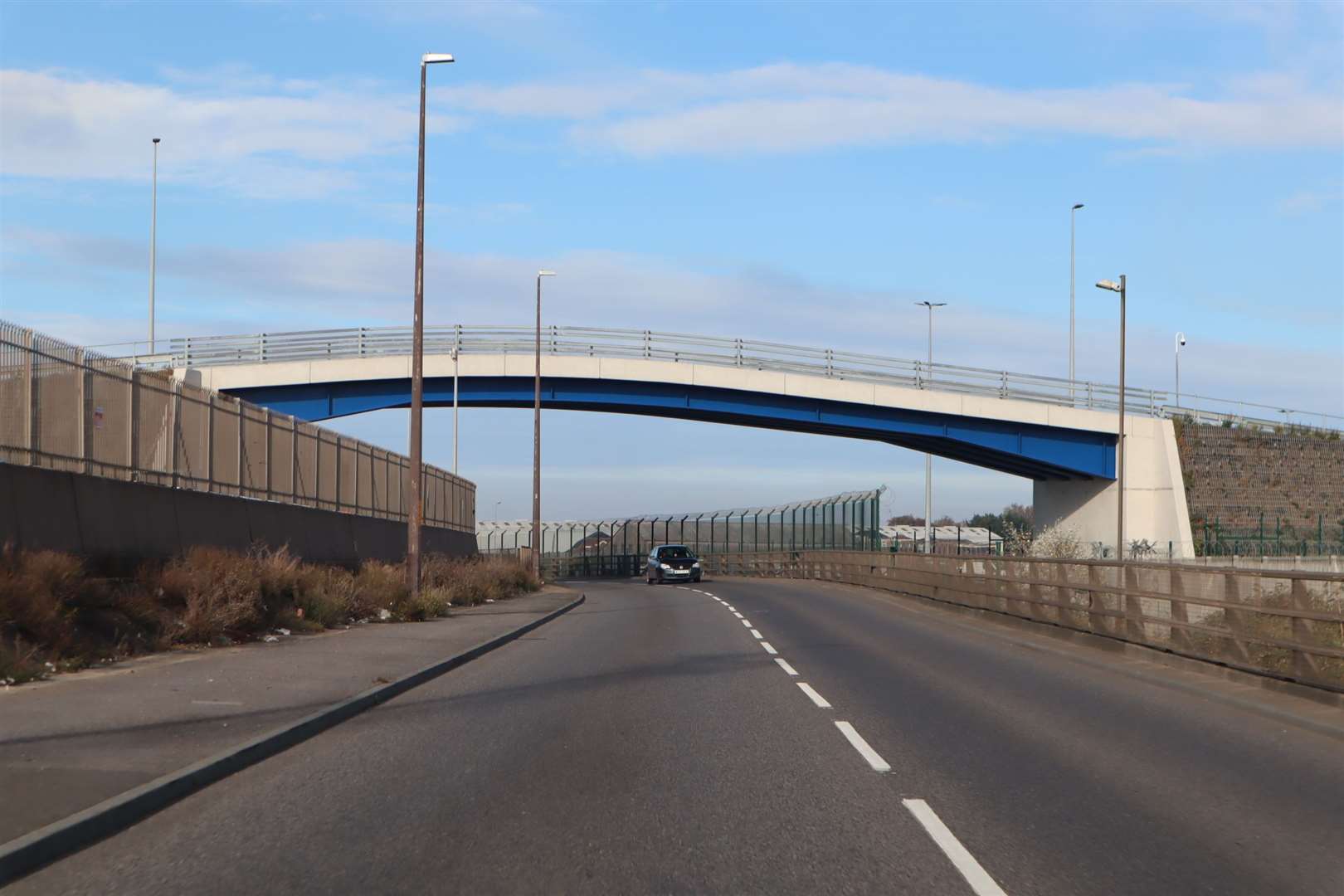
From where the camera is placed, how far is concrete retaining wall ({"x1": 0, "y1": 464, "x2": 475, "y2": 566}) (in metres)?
15.7

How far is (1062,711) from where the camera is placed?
12.3m

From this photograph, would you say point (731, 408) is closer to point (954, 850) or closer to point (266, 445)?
point (266, 445)

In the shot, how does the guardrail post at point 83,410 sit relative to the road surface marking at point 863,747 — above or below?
above

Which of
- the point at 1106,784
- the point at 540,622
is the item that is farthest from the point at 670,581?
the point at 1106,784

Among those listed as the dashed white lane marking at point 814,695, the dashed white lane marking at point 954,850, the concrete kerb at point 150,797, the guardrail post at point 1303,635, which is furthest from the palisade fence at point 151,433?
the guardrail post at point 1303,635

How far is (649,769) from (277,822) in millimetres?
2712

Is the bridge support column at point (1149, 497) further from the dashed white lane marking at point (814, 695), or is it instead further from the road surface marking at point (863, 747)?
the road surface marking at point (863, 747)

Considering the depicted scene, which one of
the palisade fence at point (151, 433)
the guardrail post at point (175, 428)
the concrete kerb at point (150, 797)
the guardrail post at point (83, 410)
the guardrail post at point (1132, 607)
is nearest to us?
the concrete kerb at point (150, 797)

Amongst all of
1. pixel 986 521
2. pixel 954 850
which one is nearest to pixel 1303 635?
pixel 954 850

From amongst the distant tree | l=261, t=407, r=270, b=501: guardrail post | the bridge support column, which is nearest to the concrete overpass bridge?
the bridge support column

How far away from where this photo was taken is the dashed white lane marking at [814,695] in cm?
1282

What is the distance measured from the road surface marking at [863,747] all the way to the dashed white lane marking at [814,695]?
129 centimetres

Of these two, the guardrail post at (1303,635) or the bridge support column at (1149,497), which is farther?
the bridge support column at (1149,497)

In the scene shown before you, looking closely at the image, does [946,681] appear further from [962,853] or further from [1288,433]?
[1288,433]
